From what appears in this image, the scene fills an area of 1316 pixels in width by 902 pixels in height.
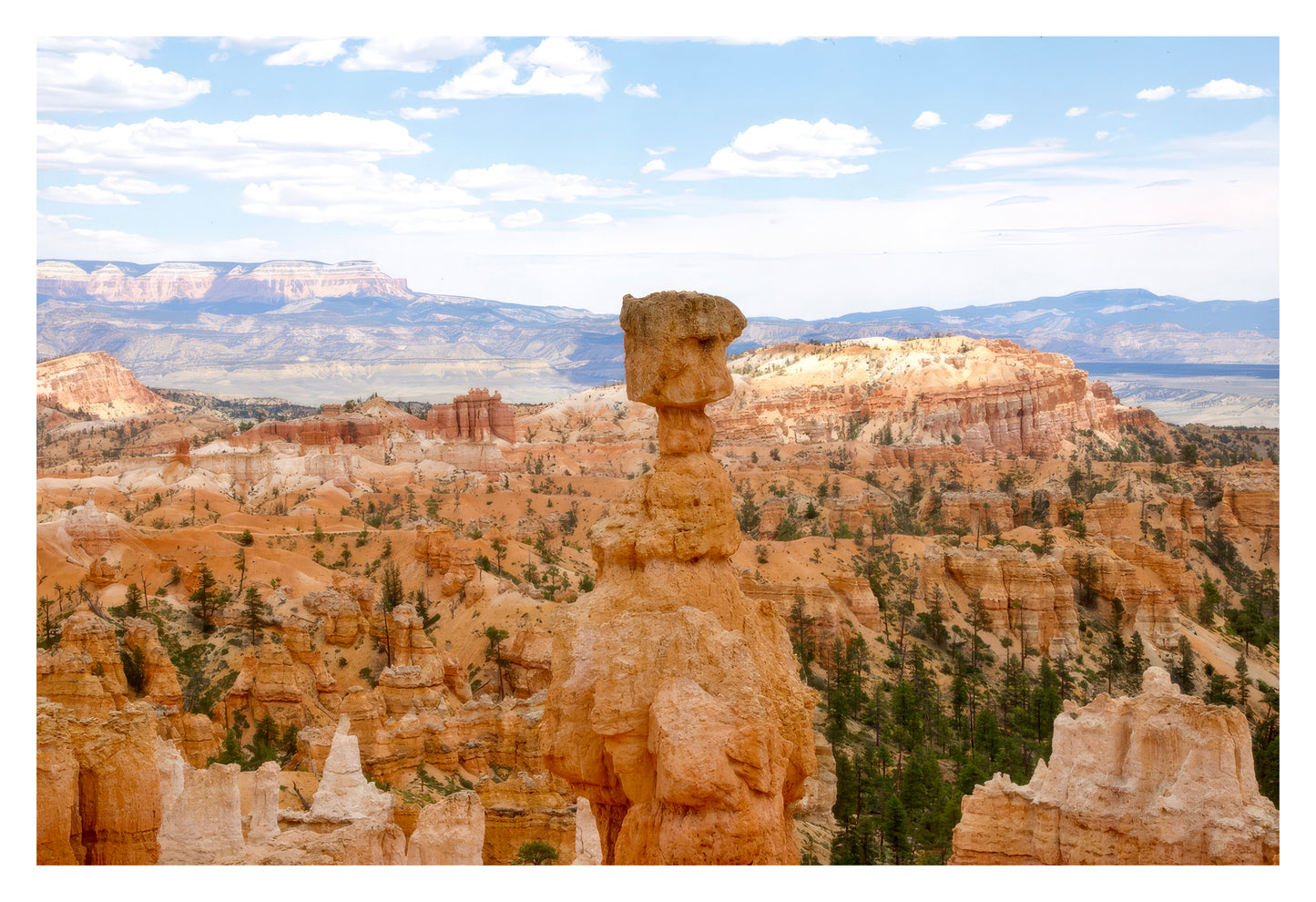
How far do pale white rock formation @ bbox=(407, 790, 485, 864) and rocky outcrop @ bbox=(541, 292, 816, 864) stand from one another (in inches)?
189

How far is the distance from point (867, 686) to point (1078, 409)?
96.6 metres

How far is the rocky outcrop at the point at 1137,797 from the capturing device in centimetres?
1320

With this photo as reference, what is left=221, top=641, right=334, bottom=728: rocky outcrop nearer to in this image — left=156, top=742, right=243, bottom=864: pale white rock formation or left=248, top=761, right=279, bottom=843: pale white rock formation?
left=248, top=761, right=279, bottom=843: pale white rock formation

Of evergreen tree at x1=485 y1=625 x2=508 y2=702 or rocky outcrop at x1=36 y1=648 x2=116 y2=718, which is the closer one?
rocky outcrop at x1=36 y1=648 x2=116 y2=718

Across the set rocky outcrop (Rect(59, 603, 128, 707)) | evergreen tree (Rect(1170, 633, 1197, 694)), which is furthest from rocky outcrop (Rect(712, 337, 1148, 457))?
rocky outcrop (Rect(59, 603, 128, 707))

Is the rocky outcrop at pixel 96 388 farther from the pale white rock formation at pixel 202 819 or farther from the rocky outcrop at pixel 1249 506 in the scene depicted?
the pale white rock formation at pixel 202 819

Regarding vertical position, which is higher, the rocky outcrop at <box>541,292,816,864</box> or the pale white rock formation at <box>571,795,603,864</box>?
the rocky outcrop at <box>541,292,816,864</box>

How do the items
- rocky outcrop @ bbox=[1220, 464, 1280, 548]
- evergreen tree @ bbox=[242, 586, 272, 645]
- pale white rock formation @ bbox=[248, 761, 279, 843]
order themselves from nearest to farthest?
pale white rock formation @ bbox=[248, 761, 279, 843] < evergreen tree @ bbox=[242, 586, 272, 645] < rocky outcrop @ bbox=[1220, 464, 1280, 548]

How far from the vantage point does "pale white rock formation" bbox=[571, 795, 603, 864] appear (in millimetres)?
16438

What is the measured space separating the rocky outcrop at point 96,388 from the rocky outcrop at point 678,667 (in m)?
141

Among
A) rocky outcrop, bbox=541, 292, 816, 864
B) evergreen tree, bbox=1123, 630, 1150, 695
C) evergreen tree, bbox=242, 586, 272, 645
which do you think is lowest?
evergreen tree, bbox=1123, 630, 1150, 695

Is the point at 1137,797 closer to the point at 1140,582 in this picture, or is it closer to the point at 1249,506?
the point at 1140,582

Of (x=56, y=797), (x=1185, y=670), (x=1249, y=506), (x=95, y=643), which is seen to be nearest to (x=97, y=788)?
(x=56, y=797)

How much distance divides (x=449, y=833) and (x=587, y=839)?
3.28 m
